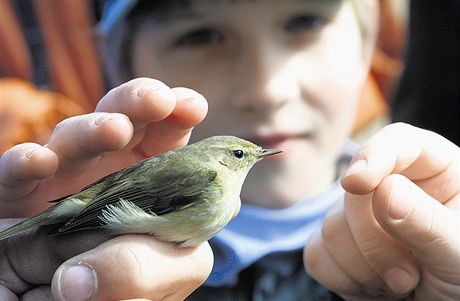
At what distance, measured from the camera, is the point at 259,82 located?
0.96 meters

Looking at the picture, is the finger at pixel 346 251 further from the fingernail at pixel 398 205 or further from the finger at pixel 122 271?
the finger at pixel 122 271

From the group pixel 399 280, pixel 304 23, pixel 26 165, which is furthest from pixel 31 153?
pixel 304 23

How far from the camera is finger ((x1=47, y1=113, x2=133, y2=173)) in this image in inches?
23.4

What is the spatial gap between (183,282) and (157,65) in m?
0.48

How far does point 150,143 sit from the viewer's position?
70 cm

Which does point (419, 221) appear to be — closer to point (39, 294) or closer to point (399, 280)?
point (399, 280)

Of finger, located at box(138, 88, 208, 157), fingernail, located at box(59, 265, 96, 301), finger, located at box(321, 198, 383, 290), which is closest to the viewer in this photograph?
fingernail, located at box(59, 265, 96, 301)

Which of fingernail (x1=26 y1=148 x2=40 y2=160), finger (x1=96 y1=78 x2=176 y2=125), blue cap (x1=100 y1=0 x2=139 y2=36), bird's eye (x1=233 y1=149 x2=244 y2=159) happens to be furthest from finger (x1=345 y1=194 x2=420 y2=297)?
blue cap (x1=100 y1=0 x2=139 y2=36)

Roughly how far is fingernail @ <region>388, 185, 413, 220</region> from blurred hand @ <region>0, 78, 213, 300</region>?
0.20 meters

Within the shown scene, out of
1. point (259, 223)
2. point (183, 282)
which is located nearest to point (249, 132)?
point (259, 223)

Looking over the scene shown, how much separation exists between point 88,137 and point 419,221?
36cm

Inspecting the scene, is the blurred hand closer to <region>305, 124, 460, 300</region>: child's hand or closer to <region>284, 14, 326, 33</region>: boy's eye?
<region>305, 124, 460, 300</region>: child's hand

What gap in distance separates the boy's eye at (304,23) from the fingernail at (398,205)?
18.0 inches

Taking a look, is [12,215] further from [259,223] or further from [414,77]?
[414,77]
